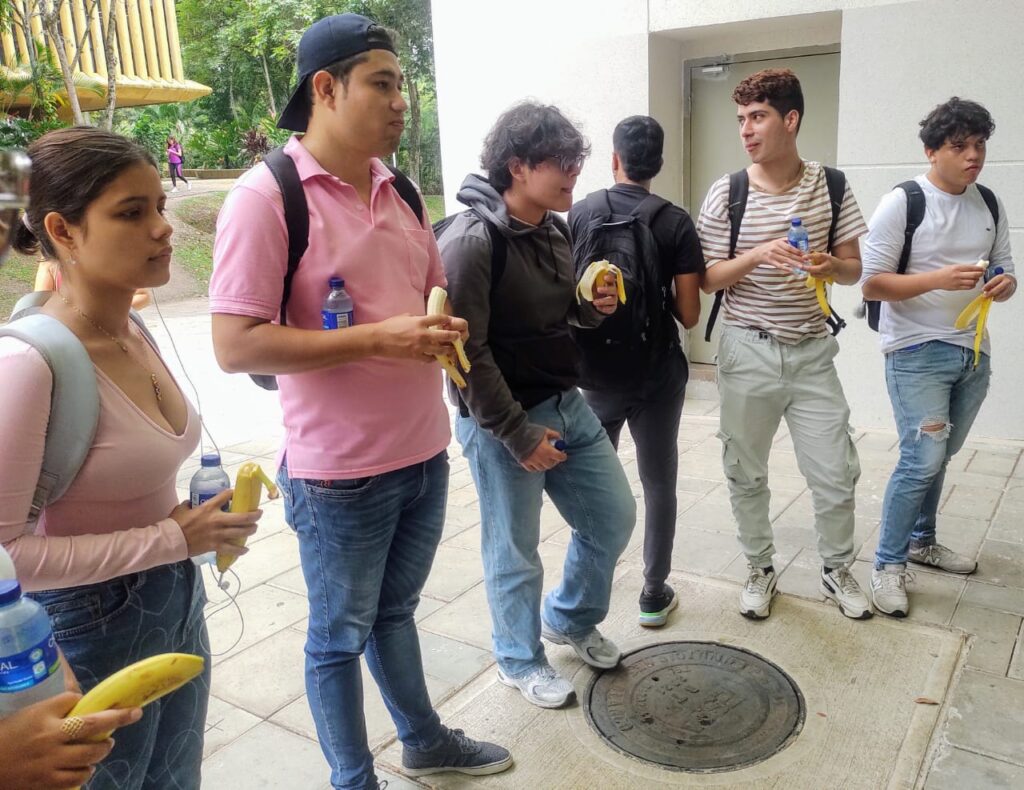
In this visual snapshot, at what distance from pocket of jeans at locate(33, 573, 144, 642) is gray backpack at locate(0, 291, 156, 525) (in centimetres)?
16

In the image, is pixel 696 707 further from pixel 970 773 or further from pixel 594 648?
pixel 970 773

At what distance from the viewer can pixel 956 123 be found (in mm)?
3160

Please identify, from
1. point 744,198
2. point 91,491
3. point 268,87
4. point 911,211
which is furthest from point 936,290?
point 268,87

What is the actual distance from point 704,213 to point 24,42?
2141 centimetres

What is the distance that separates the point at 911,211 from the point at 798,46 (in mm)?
3625

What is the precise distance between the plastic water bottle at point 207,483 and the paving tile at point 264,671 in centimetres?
148

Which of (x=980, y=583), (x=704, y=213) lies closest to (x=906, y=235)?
(x=704, y=213)

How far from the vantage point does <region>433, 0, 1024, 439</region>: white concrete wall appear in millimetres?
5328

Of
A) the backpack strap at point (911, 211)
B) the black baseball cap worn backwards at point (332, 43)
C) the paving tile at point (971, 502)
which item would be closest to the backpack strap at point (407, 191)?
the black baseball cap worn backwards at point (332, 43)

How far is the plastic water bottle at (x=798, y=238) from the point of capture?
118 inches

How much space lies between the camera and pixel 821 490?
11.0 feet

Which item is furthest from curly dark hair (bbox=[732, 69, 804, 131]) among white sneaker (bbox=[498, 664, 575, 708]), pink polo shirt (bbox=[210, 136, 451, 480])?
white sneaker (bbox=[498, 664, 575, 708])

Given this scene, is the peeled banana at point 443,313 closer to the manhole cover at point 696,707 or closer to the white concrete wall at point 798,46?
the manhole cover at point 696,707

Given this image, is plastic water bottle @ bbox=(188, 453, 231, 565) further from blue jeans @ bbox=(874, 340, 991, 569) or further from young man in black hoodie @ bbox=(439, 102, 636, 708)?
blue jeans @ bbox=(874, 340, 991, 569)
